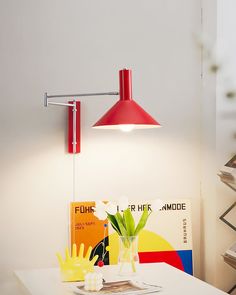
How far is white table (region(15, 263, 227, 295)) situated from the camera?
1741 mm

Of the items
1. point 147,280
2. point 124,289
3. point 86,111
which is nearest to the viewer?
point 124,289

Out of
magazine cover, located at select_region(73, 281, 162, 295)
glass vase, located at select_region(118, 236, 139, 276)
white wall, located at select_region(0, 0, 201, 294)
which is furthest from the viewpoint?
white wall, located at select_region(0, 0, 201, 294)

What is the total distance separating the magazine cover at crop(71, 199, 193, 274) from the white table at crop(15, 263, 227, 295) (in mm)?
194

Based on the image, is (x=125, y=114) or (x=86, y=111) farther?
(x=86, y=111)

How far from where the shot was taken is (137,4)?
2438mm

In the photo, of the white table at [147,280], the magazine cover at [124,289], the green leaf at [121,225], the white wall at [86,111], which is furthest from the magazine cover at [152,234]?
the magazine cover at [124,289]

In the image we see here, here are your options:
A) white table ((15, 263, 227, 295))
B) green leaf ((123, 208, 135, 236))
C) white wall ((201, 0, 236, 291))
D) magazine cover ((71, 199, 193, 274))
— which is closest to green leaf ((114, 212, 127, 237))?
green leaf ((123, 208, 135, 236))

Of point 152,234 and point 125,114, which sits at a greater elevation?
point 125,114

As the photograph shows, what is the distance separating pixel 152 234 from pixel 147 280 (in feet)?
1.72

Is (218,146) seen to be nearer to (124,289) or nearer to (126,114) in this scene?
(126,114)

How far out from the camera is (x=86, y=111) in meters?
2.38

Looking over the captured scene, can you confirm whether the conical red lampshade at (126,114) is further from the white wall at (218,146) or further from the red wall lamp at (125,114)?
the white wall at (218,146)

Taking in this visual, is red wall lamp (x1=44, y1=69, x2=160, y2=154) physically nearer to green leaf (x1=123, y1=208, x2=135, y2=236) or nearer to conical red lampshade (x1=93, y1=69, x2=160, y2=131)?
conical red lampshade (x1=93, y1=69, x2=160, y2=131)

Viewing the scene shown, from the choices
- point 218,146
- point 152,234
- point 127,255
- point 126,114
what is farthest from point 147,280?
point 218,146
